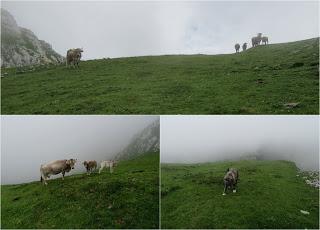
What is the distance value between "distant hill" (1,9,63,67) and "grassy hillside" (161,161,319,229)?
11164 cm

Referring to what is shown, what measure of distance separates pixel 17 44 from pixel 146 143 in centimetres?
13483

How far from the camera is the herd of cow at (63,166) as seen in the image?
2341cm

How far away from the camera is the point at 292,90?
86.0 feet

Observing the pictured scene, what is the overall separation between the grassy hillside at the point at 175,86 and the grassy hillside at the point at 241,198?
134 inches

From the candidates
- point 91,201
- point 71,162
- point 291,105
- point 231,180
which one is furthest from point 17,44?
point 231,180

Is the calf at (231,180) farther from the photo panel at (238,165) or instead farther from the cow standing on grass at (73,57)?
the cow standing on grass at (73,57)

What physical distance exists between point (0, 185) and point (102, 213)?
20.4 feet

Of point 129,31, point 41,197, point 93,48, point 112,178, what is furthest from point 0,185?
point 93,48

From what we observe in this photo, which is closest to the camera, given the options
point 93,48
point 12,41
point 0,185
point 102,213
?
point 102,213

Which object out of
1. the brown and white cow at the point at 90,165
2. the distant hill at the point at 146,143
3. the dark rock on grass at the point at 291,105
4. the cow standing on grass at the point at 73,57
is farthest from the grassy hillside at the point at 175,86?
the brown and white cow at the point at 90,165

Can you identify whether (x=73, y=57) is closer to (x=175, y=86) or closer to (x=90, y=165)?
(x=175, y=86)

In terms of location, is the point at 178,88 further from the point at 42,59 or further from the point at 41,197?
the point at 42,59

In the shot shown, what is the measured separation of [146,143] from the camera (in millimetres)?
23797

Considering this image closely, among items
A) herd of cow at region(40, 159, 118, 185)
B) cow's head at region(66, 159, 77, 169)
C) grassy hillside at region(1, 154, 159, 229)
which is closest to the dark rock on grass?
grassy hillside at region(1, 154, 159, 229)
